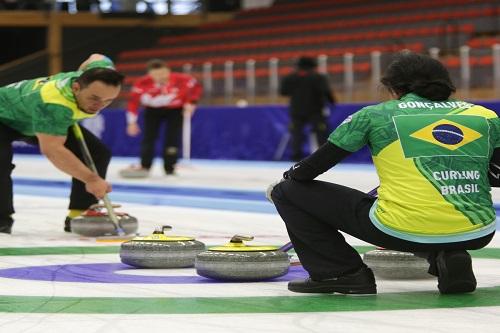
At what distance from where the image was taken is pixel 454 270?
15.0ft

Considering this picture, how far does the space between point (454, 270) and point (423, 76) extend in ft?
2.59

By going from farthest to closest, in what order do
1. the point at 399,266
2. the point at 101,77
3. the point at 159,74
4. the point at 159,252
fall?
the point at 159,74
the point at 101,77
the point at 159,252
the point at 399,266

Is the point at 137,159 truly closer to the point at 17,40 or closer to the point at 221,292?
the point at 17,40

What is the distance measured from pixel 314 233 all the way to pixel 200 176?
1095cm

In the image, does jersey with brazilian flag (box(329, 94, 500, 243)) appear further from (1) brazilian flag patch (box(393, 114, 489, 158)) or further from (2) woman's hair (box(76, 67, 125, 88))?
(2) woman's hair (box(76, 67, 125, 88))

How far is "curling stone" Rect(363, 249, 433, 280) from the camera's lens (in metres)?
5.26

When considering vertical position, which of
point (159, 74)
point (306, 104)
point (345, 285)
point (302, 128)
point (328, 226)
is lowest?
point (302, 128)

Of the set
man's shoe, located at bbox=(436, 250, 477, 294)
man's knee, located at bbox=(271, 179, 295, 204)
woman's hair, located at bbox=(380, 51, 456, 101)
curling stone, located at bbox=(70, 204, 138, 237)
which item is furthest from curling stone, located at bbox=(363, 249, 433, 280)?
curling stone, located at bbox=(70, 204, 138, 237)

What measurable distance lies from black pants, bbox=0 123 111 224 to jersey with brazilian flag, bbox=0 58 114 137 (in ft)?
0.59

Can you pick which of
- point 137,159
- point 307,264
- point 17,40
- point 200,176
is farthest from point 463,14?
point 307,264

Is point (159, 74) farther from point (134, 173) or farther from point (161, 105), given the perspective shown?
point (134, 173)

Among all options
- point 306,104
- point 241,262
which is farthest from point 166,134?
point 241,262

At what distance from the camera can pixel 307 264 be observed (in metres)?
4.73

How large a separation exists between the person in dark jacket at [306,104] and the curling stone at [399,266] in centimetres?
1300
